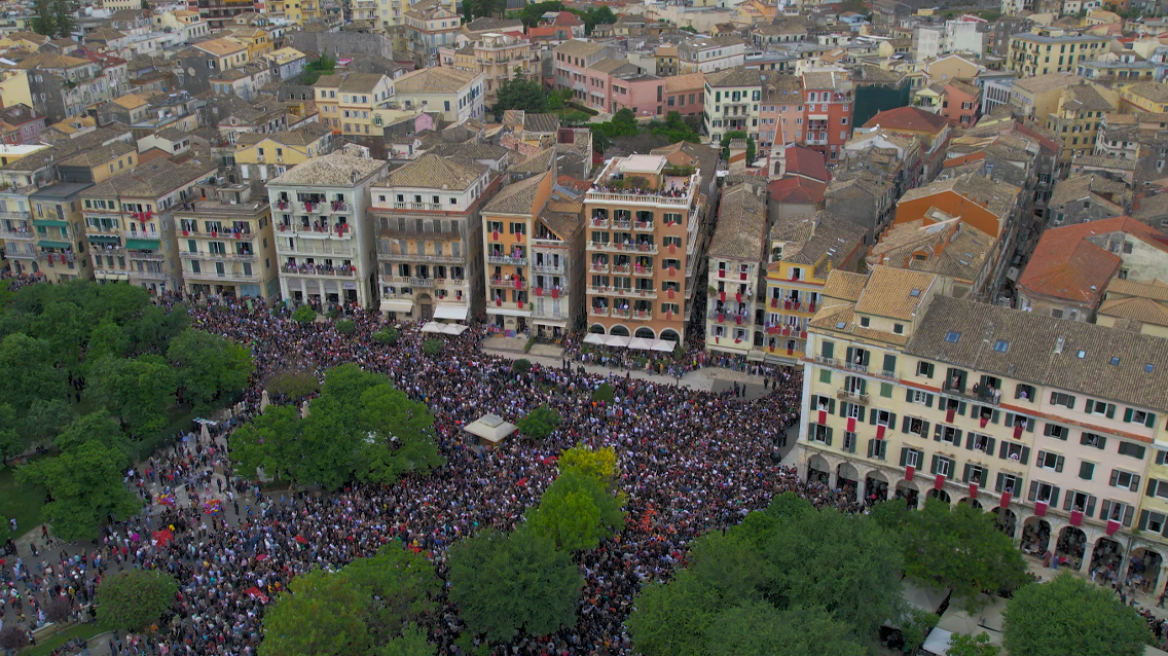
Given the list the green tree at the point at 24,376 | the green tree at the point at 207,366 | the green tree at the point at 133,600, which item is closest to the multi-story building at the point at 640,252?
the green tree at the point at 207,366

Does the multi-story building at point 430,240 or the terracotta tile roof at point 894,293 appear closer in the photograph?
the terracotta tile roof at point 894,293

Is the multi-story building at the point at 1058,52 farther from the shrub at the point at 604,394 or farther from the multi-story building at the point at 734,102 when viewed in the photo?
the shrub at the point at 604,394

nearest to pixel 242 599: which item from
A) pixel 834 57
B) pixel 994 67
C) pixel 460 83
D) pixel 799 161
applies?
pixel 799 161

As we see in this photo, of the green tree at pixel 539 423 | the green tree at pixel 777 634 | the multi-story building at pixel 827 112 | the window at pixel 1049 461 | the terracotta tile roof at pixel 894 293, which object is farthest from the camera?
the multi-story building at pixel 827 112

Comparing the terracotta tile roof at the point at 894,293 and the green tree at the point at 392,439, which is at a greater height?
the terracotta tile roof at the point at 894,293

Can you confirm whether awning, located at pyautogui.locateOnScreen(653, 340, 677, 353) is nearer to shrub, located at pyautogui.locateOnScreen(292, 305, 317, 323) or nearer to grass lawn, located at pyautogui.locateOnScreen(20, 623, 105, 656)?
shrub, located at pyautogui.locateOnScreen(292, 305, 317, 323)

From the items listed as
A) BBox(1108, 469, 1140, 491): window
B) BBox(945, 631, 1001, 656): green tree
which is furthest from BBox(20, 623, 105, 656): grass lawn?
BBox(1108, 469, 1140, 491): window
